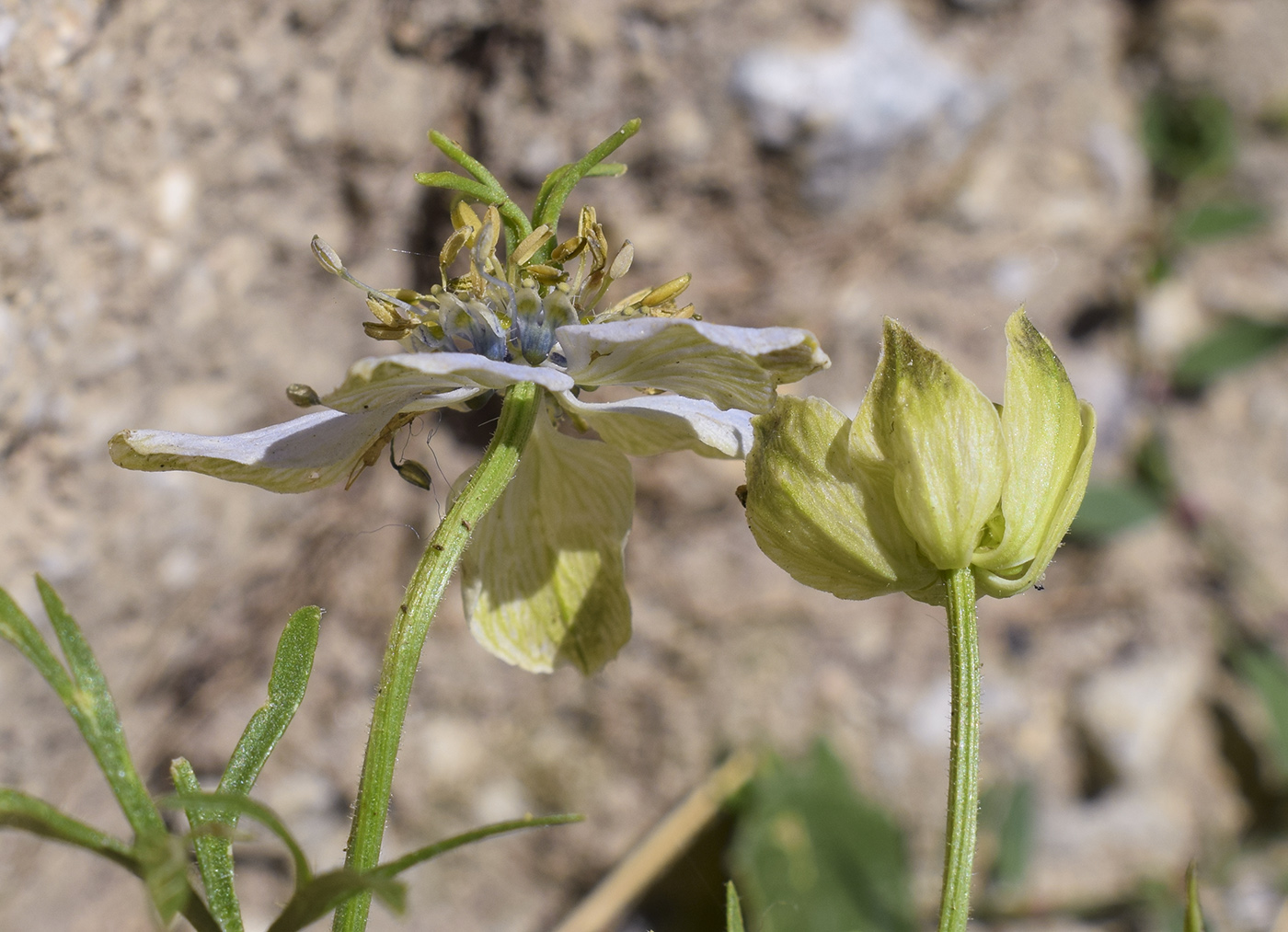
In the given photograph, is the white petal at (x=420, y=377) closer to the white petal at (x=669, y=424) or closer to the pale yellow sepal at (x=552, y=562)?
the white petal at (x=669, y=424)

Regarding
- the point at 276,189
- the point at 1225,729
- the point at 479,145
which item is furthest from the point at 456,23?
the point at 1225,729

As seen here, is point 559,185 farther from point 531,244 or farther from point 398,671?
point 398,671

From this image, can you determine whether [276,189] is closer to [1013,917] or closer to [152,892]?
[152,892]

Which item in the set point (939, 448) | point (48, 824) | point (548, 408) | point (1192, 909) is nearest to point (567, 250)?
point (548, 408)

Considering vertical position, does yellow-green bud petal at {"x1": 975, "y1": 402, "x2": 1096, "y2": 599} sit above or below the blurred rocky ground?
above

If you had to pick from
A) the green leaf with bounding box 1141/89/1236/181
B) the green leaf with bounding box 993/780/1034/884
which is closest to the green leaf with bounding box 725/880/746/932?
the green leaf with bounding box 993/780/1034/884

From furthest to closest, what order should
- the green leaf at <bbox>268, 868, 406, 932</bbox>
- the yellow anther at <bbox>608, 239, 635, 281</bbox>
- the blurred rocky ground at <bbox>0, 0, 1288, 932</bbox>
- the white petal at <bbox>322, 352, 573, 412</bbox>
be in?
A: 1. the blurred rocky ground at <bbox>0, 0, 1288, 932</bbox>
2. the yellow anther at <bbox>608, 239, 635, 281</bbox>
3. the white petal at <bbox>322, 352, 573, 412</bbox>
4. the green leaf at <bbox>268, 868, 406, 932</bbox>

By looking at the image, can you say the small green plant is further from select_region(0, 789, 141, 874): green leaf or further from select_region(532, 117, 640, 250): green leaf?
select_region(0, 789, 141, 874): green leaf
